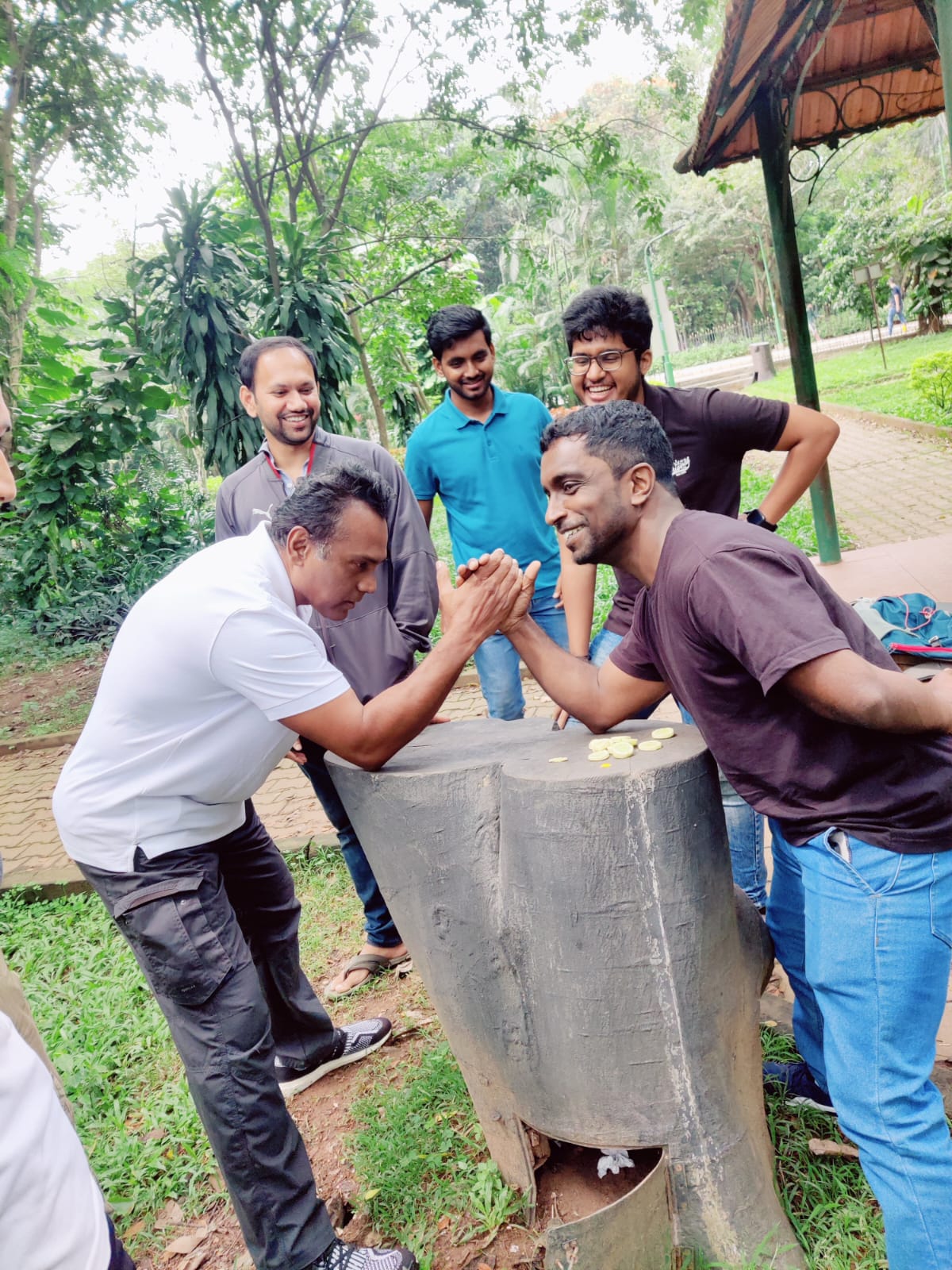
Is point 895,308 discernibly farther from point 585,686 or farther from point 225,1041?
point 225,1041

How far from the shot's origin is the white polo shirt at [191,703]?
1926 millimetres

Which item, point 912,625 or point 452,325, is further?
point 912,625

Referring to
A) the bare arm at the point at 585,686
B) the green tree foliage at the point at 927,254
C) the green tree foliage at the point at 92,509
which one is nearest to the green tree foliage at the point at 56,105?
the green tree foliage at the point at 92,509

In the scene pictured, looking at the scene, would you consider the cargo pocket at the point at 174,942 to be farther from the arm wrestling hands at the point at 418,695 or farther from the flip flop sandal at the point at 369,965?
the flip flop sandal at the point at 369,965

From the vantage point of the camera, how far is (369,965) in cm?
338

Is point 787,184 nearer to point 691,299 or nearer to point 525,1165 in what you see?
point 525,1165

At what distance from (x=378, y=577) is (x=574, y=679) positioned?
Result: 1117 millimetres

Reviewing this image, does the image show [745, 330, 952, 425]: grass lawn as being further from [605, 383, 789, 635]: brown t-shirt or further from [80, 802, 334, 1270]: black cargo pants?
[80, 802, 334, 1270]: black cargo pants

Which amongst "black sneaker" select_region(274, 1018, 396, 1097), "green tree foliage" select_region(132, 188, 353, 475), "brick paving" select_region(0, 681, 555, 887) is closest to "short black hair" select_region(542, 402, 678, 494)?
"black sneaker" select_region(274, 1018, 396, 1097)

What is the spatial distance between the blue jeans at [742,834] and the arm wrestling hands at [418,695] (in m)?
0.76

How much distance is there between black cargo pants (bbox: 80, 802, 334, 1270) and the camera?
6.61 feet

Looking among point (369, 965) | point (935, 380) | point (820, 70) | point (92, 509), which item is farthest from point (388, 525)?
point (935, 380)

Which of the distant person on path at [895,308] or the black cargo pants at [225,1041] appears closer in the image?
the black cargo pants at [225,1041]

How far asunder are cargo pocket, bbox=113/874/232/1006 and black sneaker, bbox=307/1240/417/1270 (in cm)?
64
